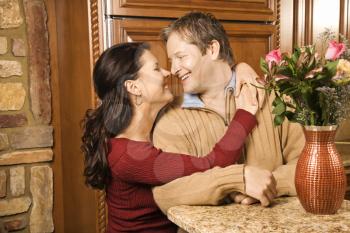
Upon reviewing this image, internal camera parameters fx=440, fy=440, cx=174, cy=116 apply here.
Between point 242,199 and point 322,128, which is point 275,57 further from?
point 242,199

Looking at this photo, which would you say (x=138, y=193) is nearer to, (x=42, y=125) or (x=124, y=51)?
(x=124, y=51)

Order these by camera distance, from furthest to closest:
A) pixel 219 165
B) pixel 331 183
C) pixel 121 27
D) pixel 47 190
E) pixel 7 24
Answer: pixel 47 190
pixel 7 24
pixel 121 27
pixel 219 165
pixel 331 183

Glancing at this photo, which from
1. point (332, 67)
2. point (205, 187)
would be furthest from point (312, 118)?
point (205, 187)

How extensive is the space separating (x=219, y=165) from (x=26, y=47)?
121 cm

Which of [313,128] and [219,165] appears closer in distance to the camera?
[313,128]

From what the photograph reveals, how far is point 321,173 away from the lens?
1.12 metres

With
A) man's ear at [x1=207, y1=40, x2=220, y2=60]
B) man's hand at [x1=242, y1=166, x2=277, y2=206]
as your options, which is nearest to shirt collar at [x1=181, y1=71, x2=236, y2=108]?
man's ear at [x1=207, y1=40, x2=220, y2=60]

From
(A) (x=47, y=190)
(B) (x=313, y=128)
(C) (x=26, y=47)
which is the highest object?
(C) (x=26, y=47)

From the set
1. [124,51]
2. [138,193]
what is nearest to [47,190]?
[138,193]

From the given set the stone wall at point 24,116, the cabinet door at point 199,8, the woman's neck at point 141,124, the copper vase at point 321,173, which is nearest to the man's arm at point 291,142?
the copper vase at point 321,173

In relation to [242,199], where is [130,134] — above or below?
above

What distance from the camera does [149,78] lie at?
146 centimetres

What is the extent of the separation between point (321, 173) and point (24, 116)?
1.46m

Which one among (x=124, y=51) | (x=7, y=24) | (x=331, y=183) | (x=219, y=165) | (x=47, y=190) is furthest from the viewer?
(x=47, y=190)
